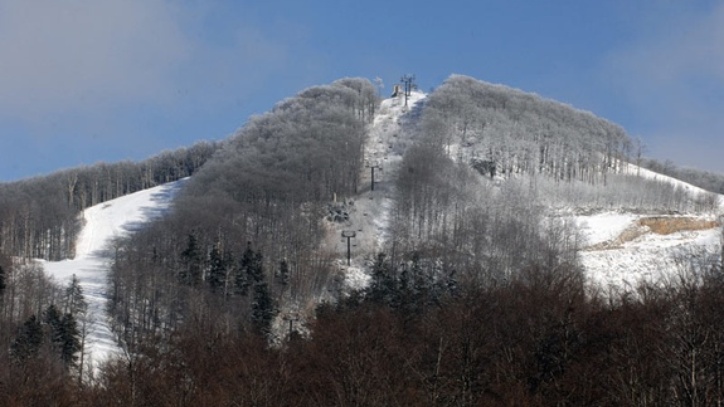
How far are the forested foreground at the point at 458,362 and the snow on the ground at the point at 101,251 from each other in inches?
323

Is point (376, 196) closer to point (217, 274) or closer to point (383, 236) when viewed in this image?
point (383, 236)

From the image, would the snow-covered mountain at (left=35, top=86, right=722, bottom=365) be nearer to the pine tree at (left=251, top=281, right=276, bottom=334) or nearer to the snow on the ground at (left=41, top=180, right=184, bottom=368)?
the snow on the ground at (left=41, top=180, right=184, bottom=368)

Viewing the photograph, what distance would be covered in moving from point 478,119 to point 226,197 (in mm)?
38398

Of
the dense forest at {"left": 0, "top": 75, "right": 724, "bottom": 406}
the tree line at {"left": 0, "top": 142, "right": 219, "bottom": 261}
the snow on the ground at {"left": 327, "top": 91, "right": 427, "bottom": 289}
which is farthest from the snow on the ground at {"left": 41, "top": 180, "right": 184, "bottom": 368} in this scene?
the snow on the ground at {"left": 327, "top": 91, "right": 427, "bottom": 289}

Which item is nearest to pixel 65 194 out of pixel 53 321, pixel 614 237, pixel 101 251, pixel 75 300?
pixel 101 251

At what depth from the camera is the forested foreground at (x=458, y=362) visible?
1082 inches

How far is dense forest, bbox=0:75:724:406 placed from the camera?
33.2 meters

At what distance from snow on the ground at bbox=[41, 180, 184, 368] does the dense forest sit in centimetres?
142

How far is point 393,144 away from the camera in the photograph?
109500 millimetres

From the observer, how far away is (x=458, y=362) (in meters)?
32.4

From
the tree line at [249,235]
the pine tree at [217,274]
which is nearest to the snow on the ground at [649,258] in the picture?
the tree line at [249,235]

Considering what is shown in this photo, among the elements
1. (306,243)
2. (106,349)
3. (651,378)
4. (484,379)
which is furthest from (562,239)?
(651,378)

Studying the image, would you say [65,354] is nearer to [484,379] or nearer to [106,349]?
[106,349]

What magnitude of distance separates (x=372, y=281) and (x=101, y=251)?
32369mm
